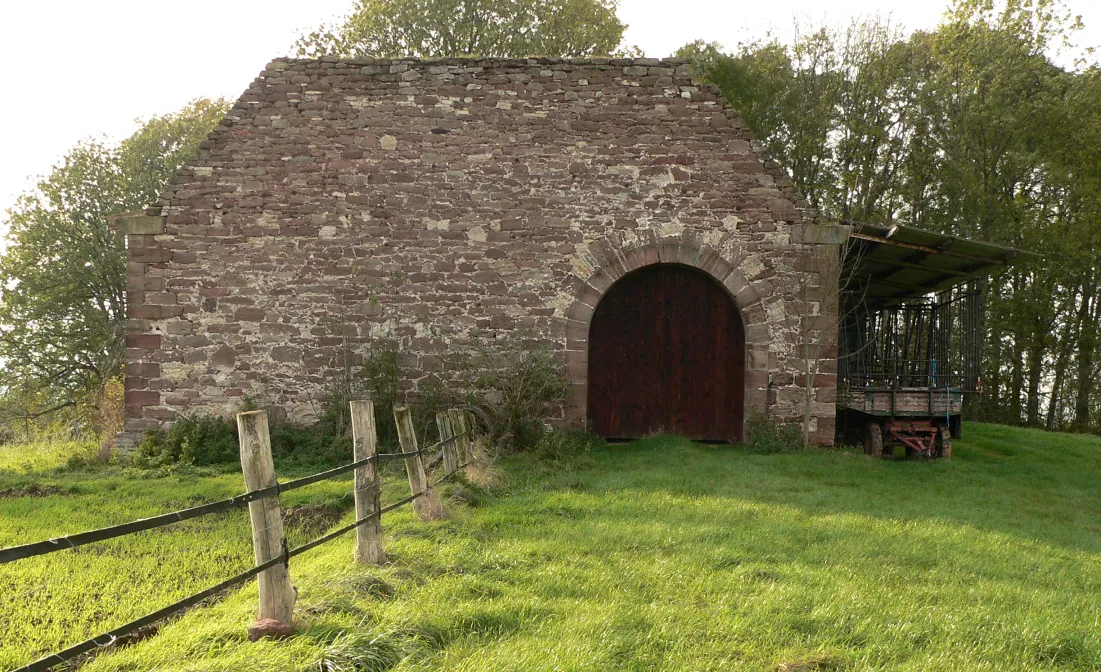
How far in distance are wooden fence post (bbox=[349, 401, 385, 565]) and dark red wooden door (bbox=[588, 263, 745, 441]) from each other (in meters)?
6.17

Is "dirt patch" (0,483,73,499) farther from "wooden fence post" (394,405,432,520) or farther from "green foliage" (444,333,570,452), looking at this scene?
"green foliage" (444,333,570,452)

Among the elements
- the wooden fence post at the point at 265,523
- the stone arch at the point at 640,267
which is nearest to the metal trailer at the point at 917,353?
the stone arch at the point at 640,267

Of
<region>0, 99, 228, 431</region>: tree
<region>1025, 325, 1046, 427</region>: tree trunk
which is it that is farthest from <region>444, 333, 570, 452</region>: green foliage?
<region>1025, 325, 1046, 427</region>: tree trunk

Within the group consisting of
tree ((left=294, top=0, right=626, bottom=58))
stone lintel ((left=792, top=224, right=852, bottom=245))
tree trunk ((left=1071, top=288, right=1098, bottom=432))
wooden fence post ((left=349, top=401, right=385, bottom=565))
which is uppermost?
tree ((left=294, top=0, right=626, bottom=58))

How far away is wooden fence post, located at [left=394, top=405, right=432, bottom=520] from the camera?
19.6ft

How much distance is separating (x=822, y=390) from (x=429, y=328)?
5166 millimetres

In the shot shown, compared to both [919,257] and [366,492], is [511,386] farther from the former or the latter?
[919,257]

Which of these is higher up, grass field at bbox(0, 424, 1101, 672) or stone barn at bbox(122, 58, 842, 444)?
stone barn at bbox(122, 58, 842, 444)

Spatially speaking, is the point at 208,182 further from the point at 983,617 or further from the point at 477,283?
the point at 983,617

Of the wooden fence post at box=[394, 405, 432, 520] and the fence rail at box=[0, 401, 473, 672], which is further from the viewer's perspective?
the wooden fence post at box=[394, 405, 432, 520]

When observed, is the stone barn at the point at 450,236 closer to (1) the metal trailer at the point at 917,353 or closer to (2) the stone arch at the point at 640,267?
(2) the stone arch at the point at 640,267

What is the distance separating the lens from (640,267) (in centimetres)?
1066

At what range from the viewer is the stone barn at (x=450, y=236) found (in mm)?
10641

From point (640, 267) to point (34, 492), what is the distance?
7.21m
